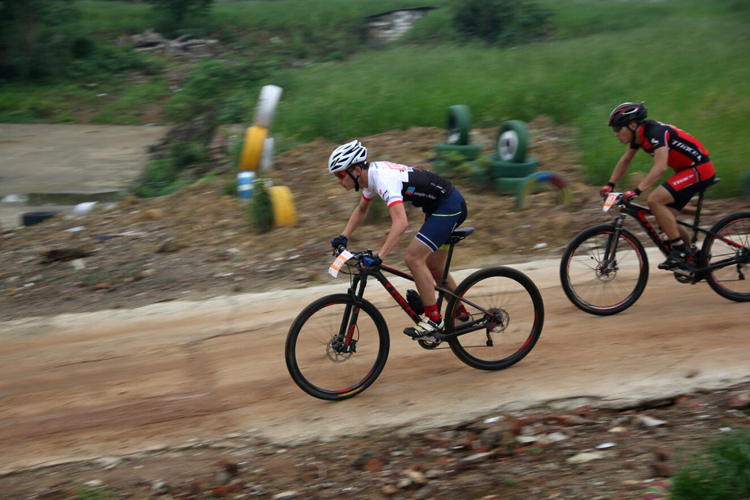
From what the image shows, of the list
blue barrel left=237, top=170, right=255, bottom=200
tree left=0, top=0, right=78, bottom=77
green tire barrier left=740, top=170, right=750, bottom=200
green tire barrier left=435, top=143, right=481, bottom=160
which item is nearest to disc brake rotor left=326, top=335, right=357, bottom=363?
blue barrel left=237, top=170, right=255, bottom=200

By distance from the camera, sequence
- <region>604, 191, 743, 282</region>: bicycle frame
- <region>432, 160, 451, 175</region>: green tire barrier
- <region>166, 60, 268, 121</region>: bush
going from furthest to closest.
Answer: <region>166, 60, 268, 121</region>: bush → <region>432, 160, 451, 175</region>: green tire barrier → <region>604, 191, 743, 282</region>: bicycle frame

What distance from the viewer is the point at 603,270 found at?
6.88m

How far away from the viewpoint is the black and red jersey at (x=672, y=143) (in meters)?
6.56

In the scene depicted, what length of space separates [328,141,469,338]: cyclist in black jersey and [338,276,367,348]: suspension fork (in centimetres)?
18

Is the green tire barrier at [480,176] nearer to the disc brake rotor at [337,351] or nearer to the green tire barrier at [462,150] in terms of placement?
the green tire barrier at [462,150]

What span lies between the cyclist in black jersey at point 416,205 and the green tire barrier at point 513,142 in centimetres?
559

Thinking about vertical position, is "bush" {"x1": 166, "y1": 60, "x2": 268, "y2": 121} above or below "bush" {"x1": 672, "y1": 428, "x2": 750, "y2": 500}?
above

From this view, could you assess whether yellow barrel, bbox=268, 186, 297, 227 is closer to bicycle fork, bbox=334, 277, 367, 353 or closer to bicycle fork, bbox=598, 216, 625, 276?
bicycle fork, bbox=598, 216, 625, 276

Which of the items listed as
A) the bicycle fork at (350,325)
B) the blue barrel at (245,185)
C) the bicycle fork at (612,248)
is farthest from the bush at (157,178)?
the bicycle fork at (612,248)

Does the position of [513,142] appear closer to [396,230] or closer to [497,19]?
[396,230]

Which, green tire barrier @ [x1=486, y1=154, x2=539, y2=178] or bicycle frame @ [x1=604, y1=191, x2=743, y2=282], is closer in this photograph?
bicycle frame @ [x1=604, y1=191, x2=743, y2=282]

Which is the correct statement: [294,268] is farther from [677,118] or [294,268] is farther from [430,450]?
[677,118]

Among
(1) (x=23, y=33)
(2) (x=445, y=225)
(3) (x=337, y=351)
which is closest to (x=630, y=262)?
(2) (x=445, y=225)

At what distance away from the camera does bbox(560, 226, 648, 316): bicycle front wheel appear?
6.73m
